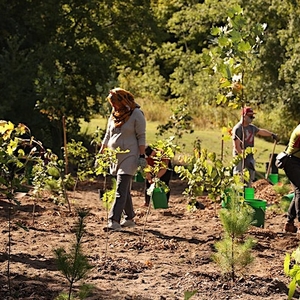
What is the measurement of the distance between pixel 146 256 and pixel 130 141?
1457 mm

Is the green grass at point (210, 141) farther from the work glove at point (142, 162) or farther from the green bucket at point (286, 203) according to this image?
the work glove at point (142, 162)

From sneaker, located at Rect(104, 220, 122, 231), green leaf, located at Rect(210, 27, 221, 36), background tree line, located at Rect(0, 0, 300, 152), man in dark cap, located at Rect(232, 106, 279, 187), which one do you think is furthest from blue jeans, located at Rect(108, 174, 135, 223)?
background tree line, located at Rect(0, 0, 300, 152)

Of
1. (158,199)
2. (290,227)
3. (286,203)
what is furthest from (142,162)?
(286,203)

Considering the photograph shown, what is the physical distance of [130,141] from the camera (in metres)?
7.61

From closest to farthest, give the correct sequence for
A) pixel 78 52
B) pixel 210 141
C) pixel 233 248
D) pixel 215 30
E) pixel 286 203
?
pixel 233 248 < pixel 215 30 < pixel 286 203 < pixel 78 52 < pixel 210 141

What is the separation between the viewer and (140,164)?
24.9 ft

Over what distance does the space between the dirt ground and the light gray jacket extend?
2.24ft

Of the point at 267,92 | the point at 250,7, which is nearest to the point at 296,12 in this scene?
the point at 250,7

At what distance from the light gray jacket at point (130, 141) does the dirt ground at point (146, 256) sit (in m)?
0.68

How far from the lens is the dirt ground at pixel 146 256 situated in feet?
17.7

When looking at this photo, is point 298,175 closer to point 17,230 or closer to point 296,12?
point 17,230

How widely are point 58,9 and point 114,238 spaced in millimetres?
9201

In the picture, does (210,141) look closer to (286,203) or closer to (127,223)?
(286,203)

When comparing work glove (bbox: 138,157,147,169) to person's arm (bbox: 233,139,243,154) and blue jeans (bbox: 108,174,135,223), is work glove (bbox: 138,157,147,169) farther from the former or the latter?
person's arm (bbox: 233,139,243,154)
